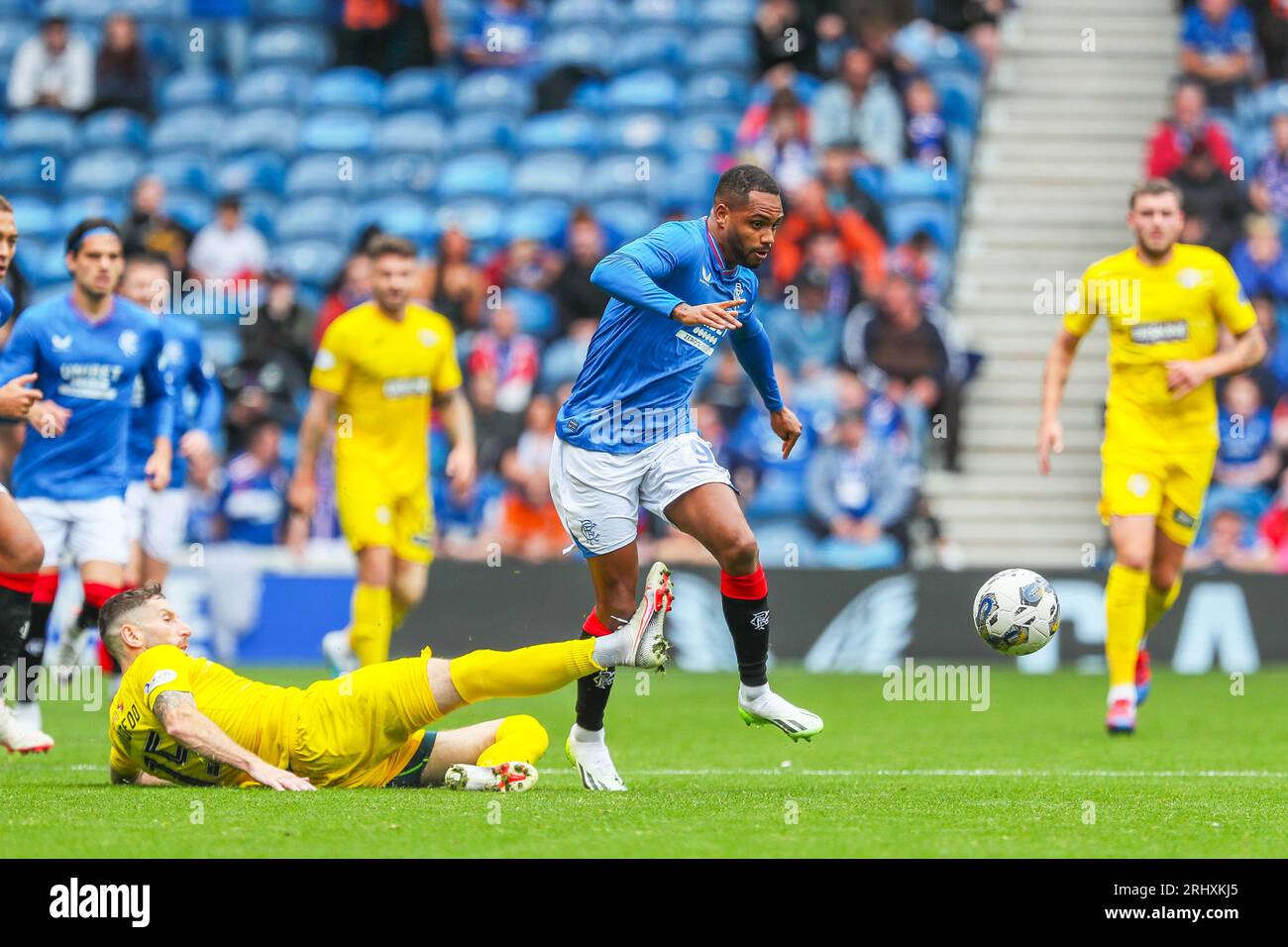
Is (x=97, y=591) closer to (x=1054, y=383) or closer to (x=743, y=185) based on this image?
(x=743, y=185)

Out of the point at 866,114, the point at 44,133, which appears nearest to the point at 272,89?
the point at 44,133

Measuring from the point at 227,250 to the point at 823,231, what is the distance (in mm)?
5751

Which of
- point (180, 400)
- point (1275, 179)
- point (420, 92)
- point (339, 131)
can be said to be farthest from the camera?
point (420, 92)

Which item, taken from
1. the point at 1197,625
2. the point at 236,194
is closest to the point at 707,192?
the point at 236,194

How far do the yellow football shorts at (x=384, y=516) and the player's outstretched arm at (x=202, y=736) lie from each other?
4.41 meters

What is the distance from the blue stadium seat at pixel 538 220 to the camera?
18.7 m

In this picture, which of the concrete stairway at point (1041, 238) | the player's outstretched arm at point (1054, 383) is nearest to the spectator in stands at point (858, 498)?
the concrete stairway at point (1041, 238)

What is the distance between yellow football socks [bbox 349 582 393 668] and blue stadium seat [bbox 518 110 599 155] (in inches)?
366

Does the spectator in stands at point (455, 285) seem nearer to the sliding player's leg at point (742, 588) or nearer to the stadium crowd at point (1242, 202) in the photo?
the stadium crowd at point (1242, 202)

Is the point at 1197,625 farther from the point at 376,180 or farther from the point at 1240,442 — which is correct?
the point at 376,180

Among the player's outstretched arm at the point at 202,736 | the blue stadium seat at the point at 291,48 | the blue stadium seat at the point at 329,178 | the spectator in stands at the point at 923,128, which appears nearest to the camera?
the player's outstretched arm at the point at 202,736

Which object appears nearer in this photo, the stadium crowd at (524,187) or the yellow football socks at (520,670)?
the yellow football socks at (520,670)

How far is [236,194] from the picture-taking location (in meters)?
19.4

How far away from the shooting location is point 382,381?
11.5m
